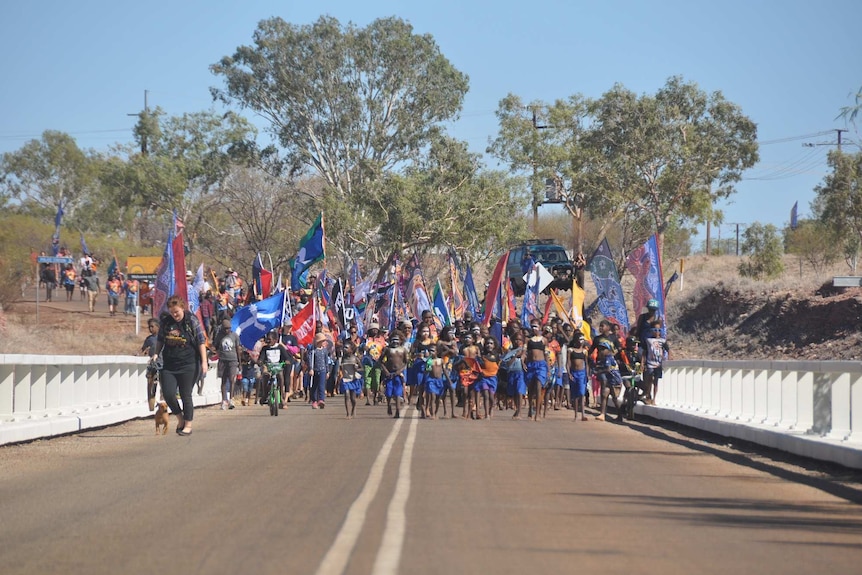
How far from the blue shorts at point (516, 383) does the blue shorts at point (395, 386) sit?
2717 millimetres

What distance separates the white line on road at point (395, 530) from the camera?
27.3 ft

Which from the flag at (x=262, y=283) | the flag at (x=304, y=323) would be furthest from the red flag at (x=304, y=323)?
the flag at (x=262, y=283)

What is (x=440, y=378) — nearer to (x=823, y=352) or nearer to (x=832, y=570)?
(x=832, y=570)

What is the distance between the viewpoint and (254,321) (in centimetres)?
3172

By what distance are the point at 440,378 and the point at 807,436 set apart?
10920 millimetres

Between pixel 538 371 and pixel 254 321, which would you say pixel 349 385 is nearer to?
pixel 538 371

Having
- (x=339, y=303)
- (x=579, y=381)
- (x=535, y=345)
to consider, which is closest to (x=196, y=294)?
(x=339, y=303)

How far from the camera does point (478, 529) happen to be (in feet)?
32.8

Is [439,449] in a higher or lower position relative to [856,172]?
lower

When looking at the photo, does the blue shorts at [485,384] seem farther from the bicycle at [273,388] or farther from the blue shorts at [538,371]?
the bicycle at [273,388]

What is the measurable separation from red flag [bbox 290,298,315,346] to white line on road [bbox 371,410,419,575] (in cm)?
1884

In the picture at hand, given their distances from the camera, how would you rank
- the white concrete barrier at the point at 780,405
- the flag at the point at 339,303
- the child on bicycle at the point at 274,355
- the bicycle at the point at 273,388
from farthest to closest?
the flag at the point at 339,303, the child on bicycle at the point at 274,355, the bicycle at the point at 273,388, the white concrete barrier at the point at 780,405

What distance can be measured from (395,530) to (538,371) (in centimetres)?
1656

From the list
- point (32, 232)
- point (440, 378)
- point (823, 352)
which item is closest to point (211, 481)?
point (440, 378)
